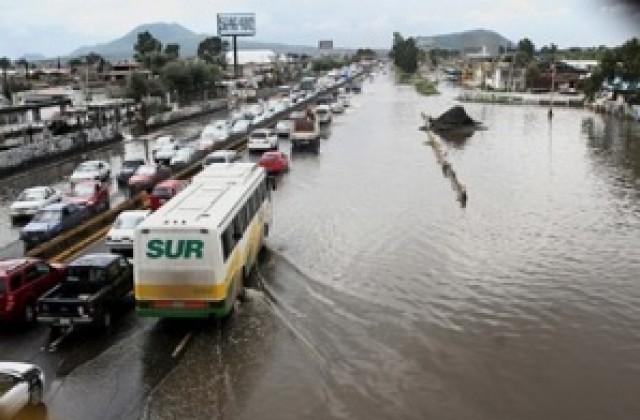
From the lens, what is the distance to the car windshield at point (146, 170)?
111 feet

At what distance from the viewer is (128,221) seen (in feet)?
73.4

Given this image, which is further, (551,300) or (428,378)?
(551,300)

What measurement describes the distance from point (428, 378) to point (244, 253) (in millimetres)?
6031

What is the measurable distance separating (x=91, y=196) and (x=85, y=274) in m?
12.7

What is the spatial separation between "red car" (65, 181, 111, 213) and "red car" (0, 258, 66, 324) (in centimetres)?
1033

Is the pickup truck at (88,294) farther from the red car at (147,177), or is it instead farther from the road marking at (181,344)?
the red car at (147,177)

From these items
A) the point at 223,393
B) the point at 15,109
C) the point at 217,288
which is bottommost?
the point at 223,393

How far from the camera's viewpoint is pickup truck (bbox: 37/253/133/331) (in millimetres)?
14758

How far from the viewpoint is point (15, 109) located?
47438mm

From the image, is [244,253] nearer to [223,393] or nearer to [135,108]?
[223,393]

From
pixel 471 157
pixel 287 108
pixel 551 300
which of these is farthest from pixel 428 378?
pixel 287 108

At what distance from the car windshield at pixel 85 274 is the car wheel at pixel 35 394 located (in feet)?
13.7

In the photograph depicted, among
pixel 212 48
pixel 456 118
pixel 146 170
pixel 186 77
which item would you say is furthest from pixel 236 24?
pixel 146 170

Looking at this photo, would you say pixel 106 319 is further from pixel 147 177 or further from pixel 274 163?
pixel 274 163
